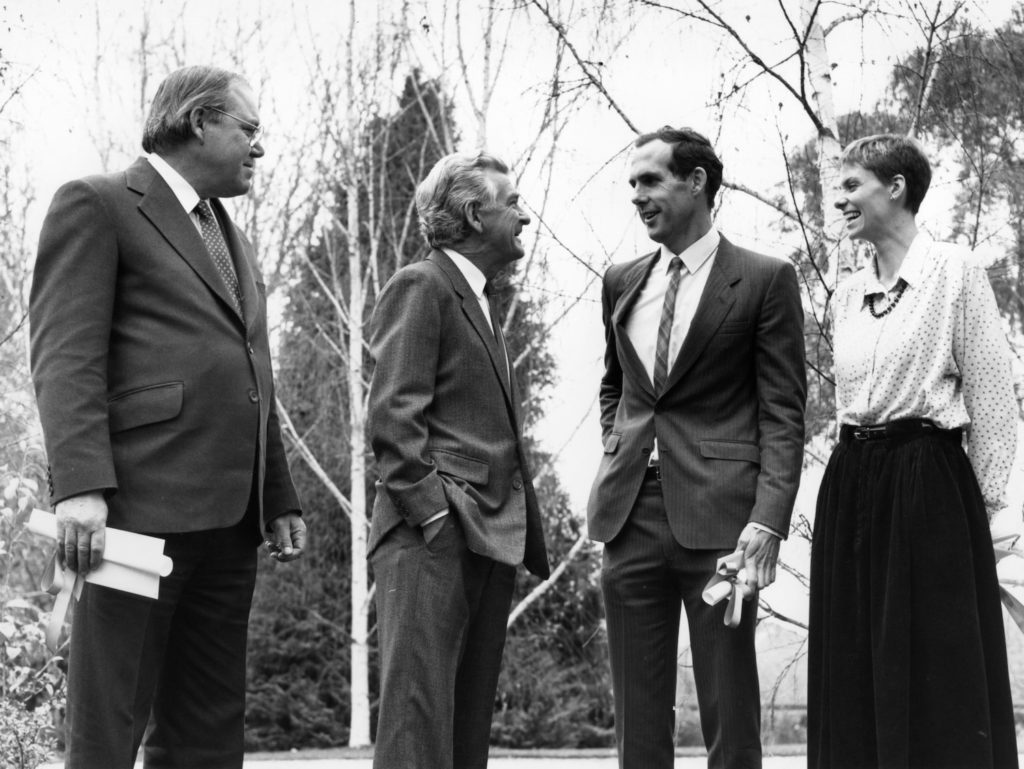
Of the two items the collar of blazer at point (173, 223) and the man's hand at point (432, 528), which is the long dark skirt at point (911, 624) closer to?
the man's hand at point (432, 528)

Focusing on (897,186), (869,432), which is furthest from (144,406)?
(897,186)

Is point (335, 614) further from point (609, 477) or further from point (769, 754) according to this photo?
point (609, 477)

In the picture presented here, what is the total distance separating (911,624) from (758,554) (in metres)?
0.51

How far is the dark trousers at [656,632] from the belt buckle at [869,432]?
0.56m

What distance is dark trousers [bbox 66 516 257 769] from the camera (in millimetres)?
2807

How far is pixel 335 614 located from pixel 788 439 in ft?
41.4

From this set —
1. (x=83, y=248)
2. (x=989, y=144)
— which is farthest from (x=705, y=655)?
(x=989, y=144)

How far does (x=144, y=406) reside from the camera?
2.92 meters

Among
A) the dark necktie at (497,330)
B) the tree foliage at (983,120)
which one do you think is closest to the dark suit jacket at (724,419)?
the dark necktie at (497,330)

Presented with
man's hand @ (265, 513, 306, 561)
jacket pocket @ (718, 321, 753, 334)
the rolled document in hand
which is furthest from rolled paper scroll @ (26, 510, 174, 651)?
jacket pocket @ (718, 321, 753, 334)

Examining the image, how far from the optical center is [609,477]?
3625mm

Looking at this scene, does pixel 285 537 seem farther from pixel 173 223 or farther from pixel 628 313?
pixel 628 313

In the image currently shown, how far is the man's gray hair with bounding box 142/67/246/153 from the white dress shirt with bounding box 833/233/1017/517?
5.94ft

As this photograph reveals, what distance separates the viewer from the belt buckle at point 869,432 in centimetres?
363
